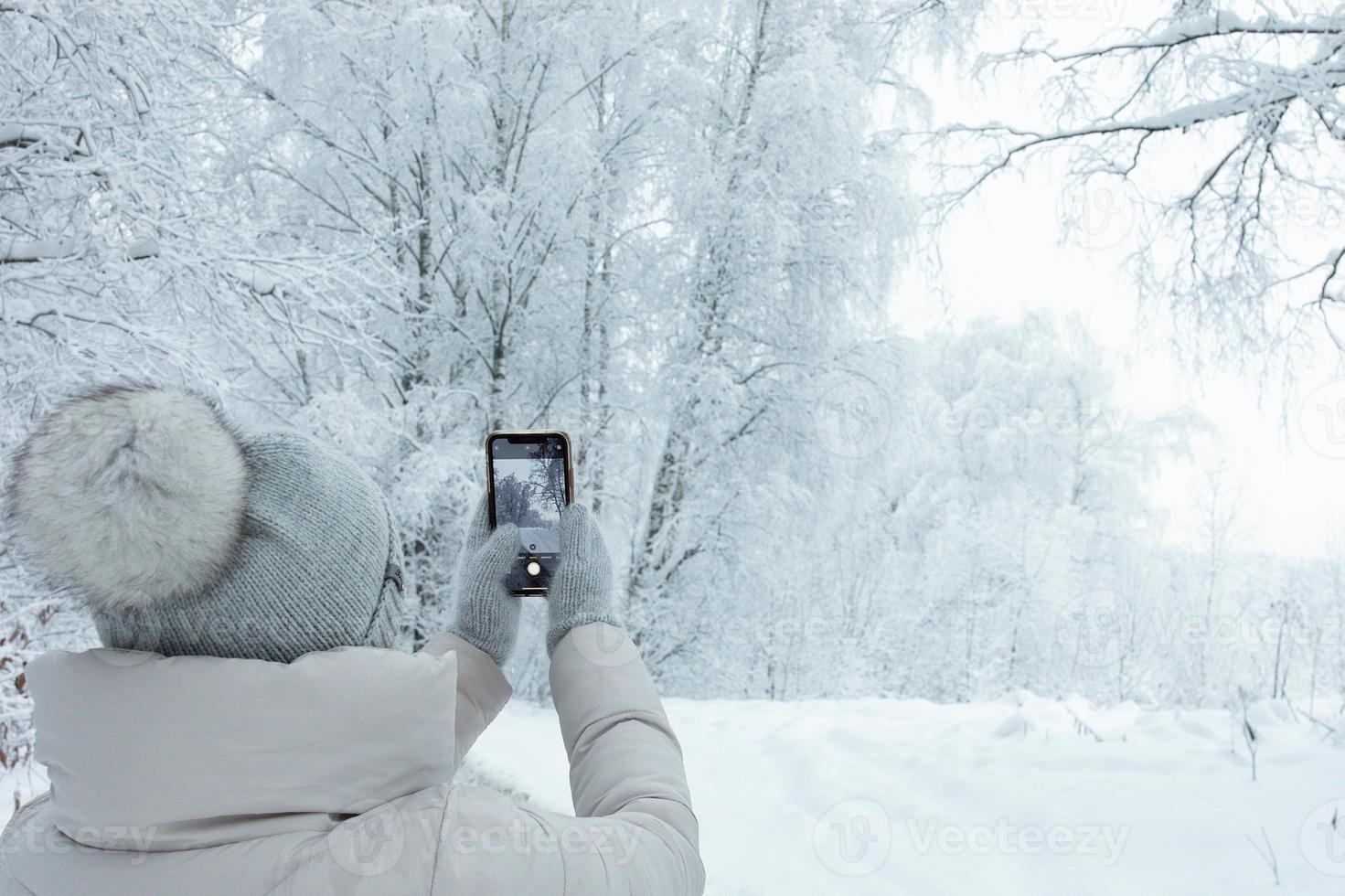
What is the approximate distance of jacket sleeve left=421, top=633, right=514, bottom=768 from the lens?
45.1 inches

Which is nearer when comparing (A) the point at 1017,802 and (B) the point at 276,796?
(B) the point at 276,796

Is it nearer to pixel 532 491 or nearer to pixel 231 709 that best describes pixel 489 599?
pixel 532 491

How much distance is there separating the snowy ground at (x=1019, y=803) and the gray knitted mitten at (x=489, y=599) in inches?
64.7

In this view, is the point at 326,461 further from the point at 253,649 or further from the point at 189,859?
the point at 189,859

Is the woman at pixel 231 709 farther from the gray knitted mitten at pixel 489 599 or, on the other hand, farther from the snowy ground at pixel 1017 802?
the snowy ground at pixel 1017 802

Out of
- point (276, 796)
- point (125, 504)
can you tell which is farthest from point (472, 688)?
point (125, 504)

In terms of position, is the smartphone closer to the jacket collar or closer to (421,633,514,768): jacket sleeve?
(421,633,514,768): jacket sleeve

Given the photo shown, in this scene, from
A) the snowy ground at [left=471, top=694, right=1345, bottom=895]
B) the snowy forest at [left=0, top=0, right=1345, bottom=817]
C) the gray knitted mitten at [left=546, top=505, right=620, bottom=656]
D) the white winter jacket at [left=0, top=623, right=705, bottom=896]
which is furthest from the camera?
the snowy forest at [left=0, top=0, right=1345, bottom=817]

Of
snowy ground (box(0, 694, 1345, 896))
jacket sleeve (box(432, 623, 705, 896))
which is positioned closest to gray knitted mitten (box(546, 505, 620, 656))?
jacket sleeve (box(432, 623, 705, 896))

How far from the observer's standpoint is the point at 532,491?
1.51 metres

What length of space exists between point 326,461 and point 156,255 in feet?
10.3

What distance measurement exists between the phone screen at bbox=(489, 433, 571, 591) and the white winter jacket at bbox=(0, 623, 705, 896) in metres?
0.50

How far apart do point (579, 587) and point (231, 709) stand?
1.58 ft

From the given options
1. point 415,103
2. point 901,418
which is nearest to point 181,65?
point 415,103
